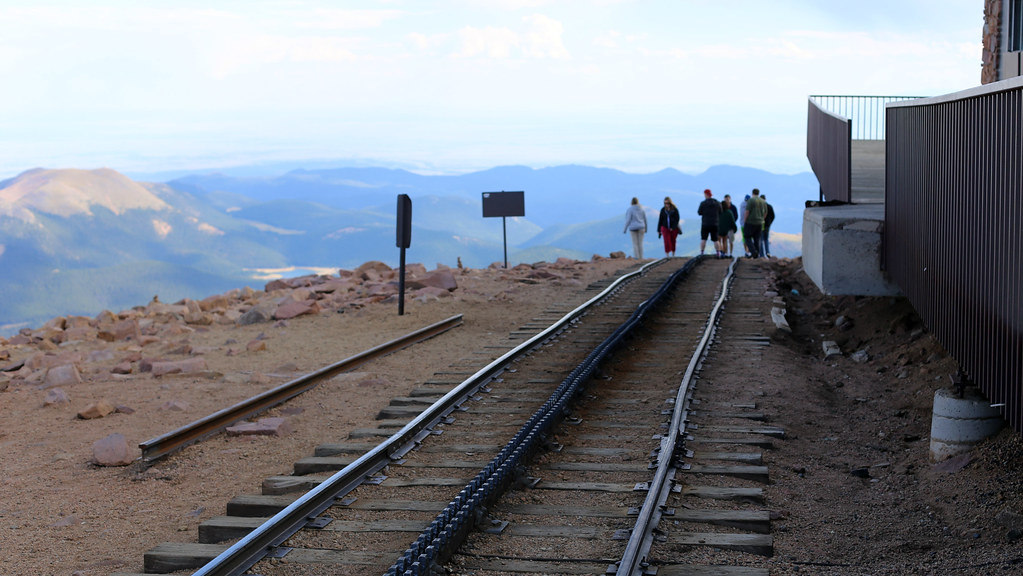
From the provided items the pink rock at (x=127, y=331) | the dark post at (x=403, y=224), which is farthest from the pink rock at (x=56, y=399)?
the dark post at (x=403, y=224)

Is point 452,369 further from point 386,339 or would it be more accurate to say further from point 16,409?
point 16,409

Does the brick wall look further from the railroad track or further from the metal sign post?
the railroad track

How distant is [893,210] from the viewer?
1173 cm

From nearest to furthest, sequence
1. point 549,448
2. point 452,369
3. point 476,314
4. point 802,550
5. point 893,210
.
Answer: point 802,550
point 549,448
point 452,369
point 893,210
point 476,314

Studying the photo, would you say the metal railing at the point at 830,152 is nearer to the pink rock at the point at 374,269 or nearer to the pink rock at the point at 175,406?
the pink rock at the point at 374,269

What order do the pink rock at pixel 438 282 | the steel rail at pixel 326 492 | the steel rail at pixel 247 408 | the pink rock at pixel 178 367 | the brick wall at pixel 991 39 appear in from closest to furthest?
the steel rail at pixel 326 492 < the steel rail at pixel 247 408 < the pink rock at pixel 178 367 < the pink rock at pixel 438 282 < the brick wall at pixel 991 39

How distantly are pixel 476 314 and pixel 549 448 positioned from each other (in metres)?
9.06

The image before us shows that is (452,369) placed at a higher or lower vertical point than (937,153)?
lower

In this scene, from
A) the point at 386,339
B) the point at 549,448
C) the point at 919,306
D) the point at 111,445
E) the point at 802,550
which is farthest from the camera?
the point at 386,339

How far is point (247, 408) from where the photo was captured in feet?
30.3

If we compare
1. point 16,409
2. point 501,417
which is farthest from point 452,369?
point 16,409

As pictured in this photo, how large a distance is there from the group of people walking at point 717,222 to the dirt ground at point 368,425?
933cm

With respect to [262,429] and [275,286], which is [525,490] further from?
[275,286]

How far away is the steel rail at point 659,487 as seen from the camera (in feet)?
16.5
